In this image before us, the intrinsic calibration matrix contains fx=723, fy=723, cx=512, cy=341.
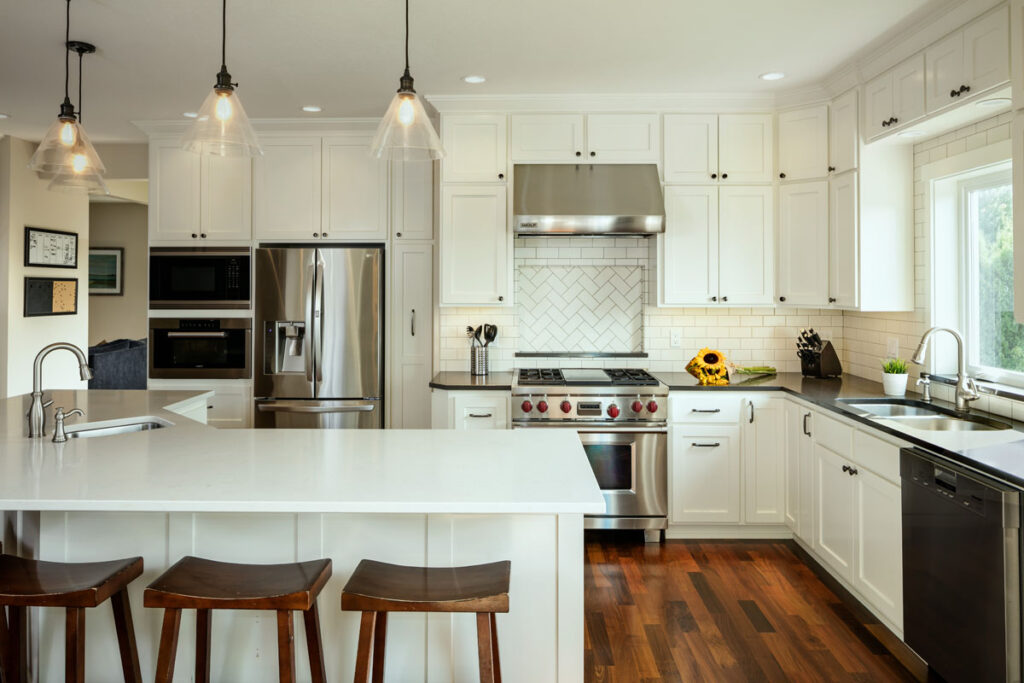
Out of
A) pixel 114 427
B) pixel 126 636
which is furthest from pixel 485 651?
pixel 114 427

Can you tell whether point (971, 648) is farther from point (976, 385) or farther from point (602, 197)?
point (602, 197)

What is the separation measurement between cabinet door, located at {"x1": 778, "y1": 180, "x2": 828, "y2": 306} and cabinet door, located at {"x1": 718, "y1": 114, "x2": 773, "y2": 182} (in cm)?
20

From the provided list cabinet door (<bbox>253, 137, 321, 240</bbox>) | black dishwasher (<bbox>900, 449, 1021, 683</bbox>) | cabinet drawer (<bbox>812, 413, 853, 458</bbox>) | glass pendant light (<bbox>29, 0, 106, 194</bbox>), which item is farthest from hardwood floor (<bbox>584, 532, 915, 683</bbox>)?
cabinet door (<bbox>253, 137, 321, 240</bbox>)

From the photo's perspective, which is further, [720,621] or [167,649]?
[720,621]

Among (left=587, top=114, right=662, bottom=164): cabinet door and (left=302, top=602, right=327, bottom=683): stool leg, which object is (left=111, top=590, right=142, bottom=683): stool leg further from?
(left=587, top=114, right=662, bottom=164): cabinet door

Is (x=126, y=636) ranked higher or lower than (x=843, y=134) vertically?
lower

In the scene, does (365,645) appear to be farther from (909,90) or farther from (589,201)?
(909,90)

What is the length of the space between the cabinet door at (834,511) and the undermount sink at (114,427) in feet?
9.51

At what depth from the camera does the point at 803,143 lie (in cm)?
423

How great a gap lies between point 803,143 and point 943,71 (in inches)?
47.2

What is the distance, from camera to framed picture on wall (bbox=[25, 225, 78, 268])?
5.86m

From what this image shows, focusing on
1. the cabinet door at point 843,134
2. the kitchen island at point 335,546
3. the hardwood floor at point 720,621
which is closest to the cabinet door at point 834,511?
the hardwood floor at point 720,621

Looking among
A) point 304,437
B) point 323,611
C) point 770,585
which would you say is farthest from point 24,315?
point 770,585

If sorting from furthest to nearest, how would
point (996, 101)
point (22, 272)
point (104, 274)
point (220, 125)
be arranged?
1. point (104, 274)
2. point (22, 272)
3. point (996, 101)
4. point (220, 125)
